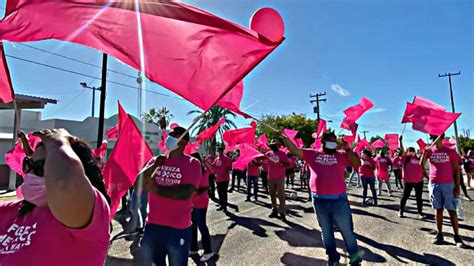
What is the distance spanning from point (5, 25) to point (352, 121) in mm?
5033

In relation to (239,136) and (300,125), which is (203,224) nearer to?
(239,136)

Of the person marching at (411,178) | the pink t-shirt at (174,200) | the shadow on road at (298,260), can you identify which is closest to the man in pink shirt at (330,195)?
the shadow on road at (298,260)

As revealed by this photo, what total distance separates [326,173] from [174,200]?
2.06 meters

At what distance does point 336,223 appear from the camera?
392cm

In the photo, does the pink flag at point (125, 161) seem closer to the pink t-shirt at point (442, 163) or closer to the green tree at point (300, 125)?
the pink t-shirt at point (442, 163)

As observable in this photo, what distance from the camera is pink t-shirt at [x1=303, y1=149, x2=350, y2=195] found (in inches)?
156

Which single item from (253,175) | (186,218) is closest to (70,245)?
(186,218)

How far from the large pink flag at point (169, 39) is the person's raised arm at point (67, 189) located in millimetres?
1045

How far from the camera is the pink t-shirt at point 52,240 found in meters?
1.18

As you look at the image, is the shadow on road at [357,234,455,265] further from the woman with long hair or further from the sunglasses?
the sunglasses

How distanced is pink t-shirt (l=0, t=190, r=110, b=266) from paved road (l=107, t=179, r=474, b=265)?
375cm

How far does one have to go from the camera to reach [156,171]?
3061 mm

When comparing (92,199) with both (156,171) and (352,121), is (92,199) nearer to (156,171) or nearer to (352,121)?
(156,171)

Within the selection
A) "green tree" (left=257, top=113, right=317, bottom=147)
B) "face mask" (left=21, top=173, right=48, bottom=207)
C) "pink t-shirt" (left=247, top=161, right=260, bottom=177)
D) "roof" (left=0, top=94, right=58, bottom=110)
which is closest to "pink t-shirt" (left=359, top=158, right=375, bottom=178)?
"pink t-shirt" (left=247, top=161, right=260, bottom=177)
